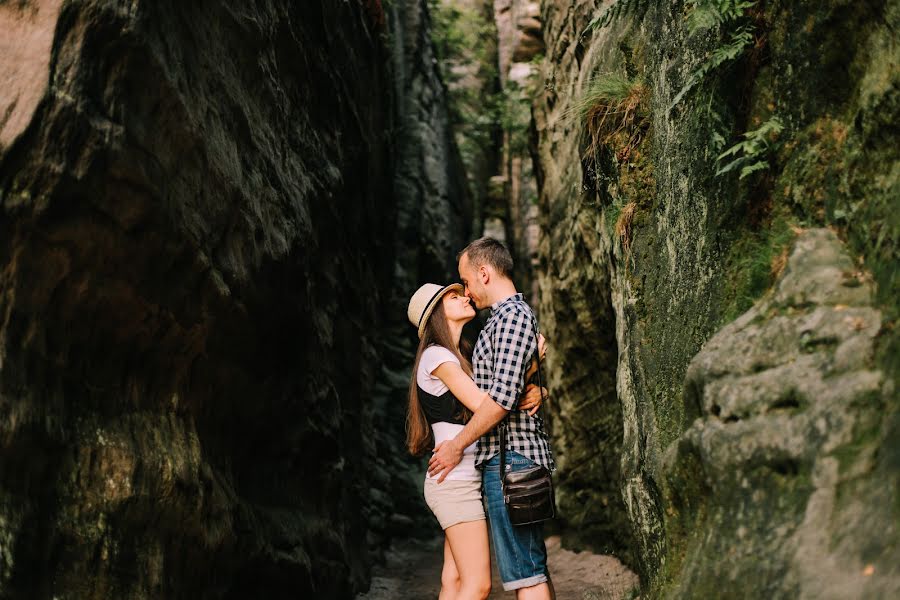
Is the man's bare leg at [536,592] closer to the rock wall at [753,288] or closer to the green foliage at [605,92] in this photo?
the rock wall at [753,288]

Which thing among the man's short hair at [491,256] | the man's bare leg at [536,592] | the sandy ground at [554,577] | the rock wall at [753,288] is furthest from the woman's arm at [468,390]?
the sandy ground at [554,577]

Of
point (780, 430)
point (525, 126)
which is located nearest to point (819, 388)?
point (780, 430)

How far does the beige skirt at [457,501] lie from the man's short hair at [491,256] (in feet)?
3.65

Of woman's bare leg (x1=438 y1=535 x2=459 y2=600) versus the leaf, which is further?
woman's bare leg (x1=438 y1=535 x2=459 y2=600)

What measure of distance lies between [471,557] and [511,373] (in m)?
0.92

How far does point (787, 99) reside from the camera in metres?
3.91

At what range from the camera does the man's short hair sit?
4.26 meters

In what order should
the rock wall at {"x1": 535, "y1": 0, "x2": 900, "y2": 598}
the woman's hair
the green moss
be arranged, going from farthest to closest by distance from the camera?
the woman's hair < the green moss < the rock wall at {"x1": 535, "y1": 0, "x2": 900, "y2": 598}

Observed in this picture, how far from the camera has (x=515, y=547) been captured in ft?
12.5

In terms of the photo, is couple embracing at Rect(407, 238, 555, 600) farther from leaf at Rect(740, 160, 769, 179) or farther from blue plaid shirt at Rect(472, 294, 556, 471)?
leaf at Rect(740, 160, 769, 179)

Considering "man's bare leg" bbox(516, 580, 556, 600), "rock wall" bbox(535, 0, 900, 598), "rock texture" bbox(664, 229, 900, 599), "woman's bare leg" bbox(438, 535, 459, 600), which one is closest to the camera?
"rock texture" bbox(664, 229, 900, 599)

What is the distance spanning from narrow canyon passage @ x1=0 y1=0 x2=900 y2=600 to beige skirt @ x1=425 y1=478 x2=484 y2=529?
92cm

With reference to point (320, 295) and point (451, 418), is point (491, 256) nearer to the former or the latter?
point (451, 418)

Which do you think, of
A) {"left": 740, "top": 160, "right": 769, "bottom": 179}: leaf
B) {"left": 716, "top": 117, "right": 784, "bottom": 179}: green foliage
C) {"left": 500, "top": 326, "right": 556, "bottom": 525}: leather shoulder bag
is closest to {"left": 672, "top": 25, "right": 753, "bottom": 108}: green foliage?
{"left": 716, "top": 117, "right": 784, "bottom": 179}: green foliage
